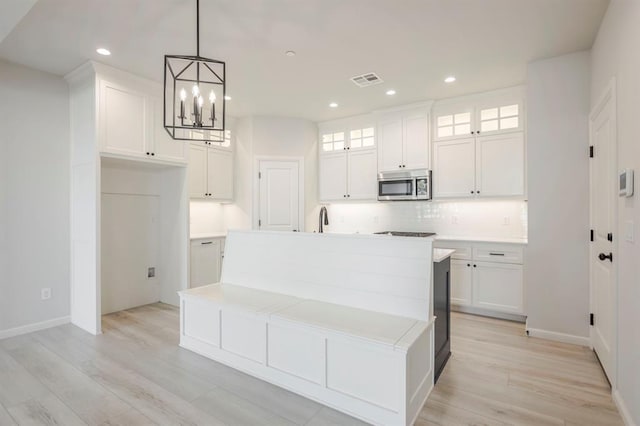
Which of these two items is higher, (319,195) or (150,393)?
(319,195)

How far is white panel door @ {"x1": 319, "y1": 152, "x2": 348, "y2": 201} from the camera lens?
5359 mm

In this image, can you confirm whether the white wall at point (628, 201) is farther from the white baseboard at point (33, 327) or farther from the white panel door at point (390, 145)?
the white baseboard at point (33, 327)

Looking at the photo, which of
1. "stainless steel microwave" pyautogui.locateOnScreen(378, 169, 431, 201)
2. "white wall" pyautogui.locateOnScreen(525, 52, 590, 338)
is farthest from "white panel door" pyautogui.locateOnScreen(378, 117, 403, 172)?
"white wall" pyautogui.locateOnScreen(525, 52, 590, 338)

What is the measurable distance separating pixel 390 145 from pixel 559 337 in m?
3.03

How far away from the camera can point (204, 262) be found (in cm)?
459

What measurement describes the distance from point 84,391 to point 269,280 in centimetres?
151

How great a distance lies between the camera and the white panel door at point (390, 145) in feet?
15.7

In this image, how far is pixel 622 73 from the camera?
2107mm

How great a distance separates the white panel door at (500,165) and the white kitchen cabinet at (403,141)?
0.70 metres

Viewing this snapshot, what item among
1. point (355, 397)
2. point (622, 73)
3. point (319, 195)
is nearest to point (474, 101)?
point (622, 73)

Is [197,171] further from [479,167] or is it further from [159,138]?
[479,167]

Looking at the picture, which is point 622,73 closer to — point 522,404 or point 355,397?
point 522,404

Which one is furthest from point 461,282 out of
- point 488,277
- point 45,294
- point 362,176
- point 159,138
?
point 45,294

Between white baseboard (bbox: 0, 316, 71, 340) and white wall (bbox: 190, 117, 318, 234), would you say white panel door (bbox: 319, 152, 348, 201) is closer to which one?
white wall (bbox: 190, 117, 318, 234)
